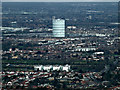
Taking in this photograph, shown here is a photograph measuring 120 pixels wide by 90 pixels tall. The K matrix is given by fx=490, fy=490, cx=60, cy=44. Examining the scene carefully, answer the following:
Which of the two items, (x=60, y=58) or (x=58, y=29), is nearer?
(x=60, y=58)

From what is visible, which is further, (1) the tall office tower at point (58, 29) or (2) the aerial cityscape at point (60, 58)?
(1) the tall office tower at point (58, 29)

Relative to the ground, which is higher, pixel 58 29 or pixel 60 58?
pixel 58 29

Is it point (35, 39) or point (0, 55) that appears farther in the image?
point (35, 39)

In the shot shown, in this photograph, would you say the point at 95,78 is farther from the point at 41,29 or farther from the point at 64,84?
the point at 41,29

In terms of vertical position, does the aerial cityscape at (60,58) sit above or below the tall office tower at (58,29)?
below

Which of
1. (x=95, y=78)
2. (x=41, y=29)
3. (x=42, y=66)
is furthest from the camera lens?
(x=41, y=29)

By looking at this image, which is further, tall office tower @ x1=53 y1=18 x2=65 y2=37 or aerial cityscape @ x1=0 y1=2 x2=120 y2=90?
tall office tower @ x1=53 y1=18 x2=65 y2=37

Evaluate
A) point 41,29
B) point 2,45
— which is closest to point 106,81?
point 2,45

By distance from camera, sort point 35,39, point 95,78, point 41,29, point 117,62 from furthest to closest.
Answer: point 41,29
point 35,39
point 117,62
point 95,78

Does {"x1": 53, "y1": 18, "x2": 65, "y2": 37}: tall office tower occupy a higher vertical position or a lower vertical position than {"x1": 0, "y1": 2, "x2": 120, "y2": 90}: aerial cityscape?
higher

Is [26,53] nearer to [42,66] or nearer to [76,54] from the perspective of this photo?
[76,54]
